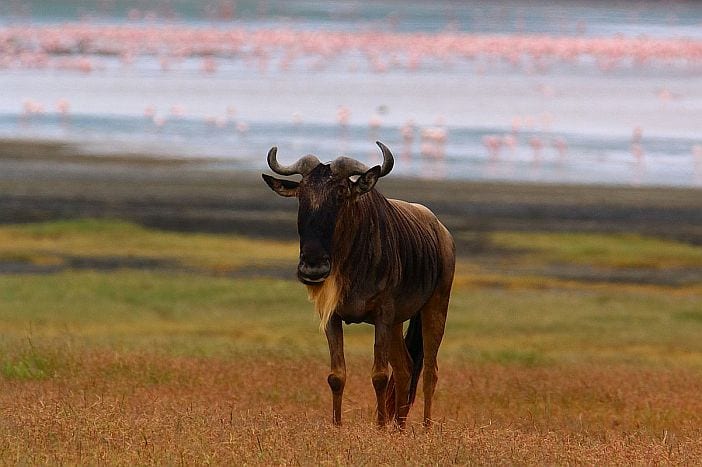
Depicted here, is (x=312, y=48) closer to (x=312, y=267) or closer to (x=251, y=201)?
(x=251, y=201)

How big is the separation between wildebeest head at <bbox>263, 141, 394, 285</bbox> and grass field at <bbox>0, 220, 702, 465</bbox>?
→ 1073 mm

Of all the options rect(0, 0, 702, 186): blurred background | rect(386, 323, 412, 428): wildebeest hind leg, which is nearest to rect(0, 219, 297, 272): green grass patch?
rect(0, 0, 702, 186): blurred background

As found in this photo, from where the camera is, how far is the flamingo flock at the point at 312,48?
74.8 metres

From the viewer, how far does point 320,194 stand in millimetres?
9922

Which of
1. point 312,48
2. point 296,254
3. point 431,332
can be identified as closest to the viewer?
point 431,332

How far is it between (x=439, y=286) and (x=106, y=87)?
164ft

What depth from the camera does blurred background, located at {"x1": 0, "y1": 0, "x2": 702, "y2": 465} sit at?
9.62m

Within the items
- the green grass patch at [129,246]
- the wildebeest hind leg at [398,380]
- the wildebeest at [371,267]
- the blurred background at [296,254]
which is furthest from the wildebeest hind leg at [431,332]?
the green grass patch at [129,246]

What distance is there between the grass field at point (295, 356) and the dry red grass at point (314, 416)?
24 mm

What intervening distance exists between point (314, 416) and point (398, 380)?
77 cm

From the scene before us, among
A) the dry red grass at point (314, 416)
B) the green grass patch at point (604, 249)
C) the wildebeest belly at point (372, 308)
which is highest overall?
the wildebeest belly at point (372, 308)

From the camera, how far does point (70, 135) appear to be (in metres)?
44.0

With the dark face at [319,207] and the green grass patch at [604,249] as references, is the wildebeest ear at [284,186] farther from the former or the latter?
the green grass patch at [604,249]

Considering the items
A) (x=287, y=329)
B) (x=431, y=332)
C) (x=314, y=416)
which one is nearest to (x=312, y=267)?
(x=431, y=332)
